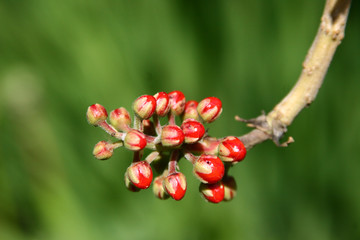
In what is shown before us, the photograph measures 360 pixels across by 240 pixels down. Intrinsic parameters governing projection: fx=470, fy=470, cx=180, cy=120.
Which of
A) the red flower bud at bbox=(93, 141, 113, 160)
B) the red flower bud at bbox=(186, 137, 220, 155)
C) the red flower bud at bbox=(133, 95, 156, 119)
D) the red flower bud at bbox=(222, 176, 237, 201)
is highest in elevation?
the red flower bud at bbox=(133, 95, 156, 119)

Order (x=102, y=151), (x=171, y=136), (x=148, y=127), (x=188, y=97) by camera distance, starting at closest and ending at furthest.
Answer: (x=171, y=136) < (x=102, y=151) < (x=148, y=127) < (x=188, y=97)

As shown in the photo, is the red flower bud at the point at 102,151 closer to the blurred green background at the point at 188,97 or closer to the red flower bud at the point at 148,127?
the red flower bud at the point at 148,127

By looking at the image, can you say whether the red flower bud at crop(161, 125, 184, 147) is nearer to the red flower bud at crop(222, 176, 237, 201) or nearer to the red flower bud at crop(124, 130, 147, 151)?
the red flower bud at crop(124, 130, 147, 151)

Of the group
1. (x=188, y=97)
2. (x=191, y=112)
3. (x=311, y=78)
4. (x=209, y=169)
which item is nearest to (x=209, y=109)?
(x=191, y=112)

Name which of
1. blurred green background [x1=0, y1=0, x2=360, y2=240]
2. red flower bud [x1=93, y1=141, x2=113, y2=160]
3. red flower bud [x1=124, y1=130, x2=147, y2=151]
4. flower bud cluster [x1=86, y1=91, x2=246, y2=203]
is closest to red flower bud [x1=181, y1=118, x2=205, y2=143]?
flower bud cluster [x1=86, y1=91, x2=246, y2=203]

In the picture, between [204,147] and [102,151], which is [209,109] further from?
[102,151]

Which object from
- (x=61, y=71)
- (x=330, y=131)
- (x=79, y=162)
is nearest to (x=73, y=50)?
(x=61, y=71)
